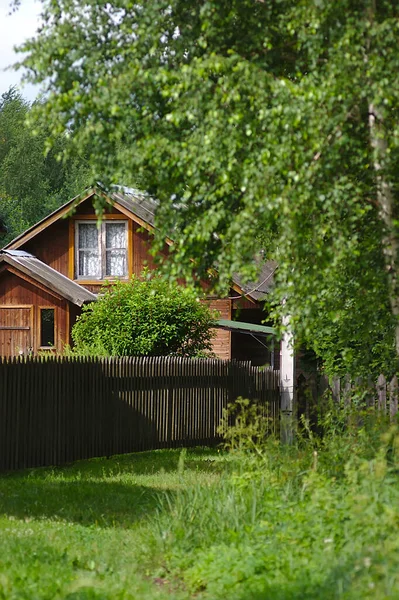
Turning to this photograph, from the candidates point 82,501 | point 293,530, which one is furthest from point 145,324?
point 293,530

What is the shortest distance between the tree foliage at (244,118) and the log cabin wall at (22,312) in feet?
70.6

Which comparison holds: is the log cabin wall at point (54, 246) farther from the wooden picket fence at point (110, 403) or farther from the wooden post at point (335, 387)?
the wooden post at point (335, 387)

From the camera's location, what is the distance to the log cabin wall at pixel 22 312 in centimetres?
3117

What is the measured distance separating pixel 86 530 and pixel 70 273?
73.8 ft

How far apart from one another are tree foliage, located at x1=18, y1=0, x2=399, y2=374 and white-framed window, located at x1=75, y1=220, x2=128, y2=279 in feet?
71.7

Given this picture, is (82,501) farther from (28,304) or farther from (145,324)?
(28,304)

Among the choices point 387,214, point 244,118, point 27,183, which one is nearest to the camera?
point 244,118

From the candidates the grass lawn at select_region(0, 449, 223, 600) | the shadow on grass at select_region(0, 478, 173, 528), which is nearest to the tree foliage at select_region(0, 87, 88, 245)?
the grass lawn at select_region(0, 449, 223, 600)

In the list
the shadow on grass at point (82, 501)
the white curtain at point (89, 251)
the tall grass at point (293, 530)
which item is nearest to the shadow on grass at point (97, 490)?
the shadow on grass at point (82, 501)

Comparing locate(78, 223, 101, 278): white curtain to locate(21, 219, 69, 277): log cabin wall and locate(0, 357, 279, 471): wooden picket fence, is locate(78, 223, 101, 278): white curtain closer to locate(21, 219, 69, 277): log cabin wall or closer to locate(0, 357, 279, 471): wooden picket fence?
locate(21, 219, 69, 277): log cabin wall

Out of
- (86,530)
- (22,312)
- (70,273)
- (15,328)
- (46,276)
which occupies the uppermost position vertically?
(70,273)

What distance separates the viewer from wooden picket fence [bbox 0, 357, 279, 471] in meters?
15.1

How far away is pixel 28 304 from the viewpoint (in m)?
31.5

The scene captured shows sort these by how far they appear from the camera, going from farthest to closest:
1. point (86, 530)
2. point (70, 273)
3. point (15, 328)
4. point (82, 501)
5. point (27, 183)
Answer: point (27, 183) < point (70, 273) < point (15, 328) < point (82, 501) < point (86, 530)
